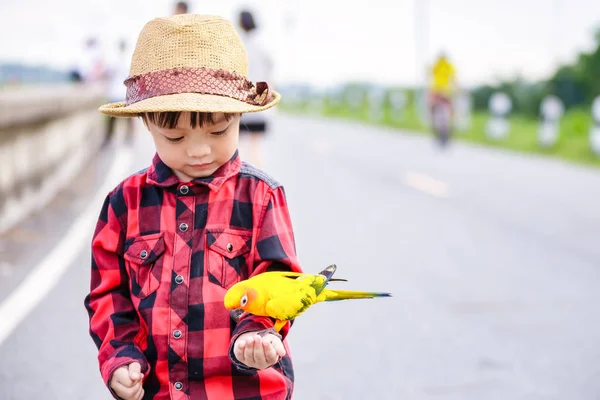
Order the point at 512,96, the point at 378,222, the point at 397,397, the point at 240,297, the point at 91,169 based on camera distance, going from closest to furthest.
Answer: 1. the point at 240,297
2. the point at 397,397
3. the point at 378,222
4. the point at 91,169
5. the point at 512,96

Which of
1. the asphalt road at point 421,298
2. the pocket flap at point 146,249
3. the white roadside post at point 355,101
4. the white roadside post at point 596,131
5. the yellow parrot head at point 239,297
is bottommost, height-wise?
the white roadside post at point 355,101

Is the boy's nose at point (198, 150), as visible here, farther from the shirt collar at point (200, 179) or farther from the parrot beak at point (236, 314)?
the parrot beak at point (236, 314)

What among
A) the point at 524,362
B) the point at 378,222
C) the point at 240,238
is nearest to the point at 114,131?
the point at 378,222

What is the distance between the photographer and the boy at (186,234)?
7.50 ft

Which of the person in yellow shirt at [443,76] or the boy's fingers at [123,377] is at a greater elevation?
the boy's fingers at [123,377]

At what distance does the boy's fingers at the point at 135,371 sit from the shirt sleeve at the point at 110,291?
8cm

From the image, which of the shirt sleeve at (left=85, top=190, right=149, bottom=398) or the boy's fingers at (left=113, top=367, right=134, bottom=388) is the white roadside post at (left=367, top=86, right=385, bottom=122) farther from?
the boy's fingers at (left=113, top=367, right=134, bottom=388)

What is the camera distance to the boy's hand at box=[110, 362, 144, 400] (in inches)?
90.0

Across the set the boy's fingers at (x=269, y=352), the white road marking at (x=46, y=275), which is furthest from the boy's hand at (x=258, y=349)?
the white road marking at (x=46, y=275)

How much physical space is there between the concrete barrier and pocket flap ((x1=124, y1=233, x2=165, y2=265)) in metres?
5.96

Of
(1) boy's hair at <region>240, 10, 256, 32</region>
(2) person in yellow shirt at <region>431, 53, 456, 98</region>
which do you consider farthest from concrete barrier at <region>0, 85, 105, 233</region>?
(2) person in yellow shirt at <region>431, 53, 456, 98</region>

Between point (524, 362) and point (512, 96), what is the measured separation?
2711 cm

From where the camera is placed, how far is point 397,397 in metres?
4.30

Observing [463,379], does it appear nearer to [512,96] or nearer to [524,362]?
[524,362]
